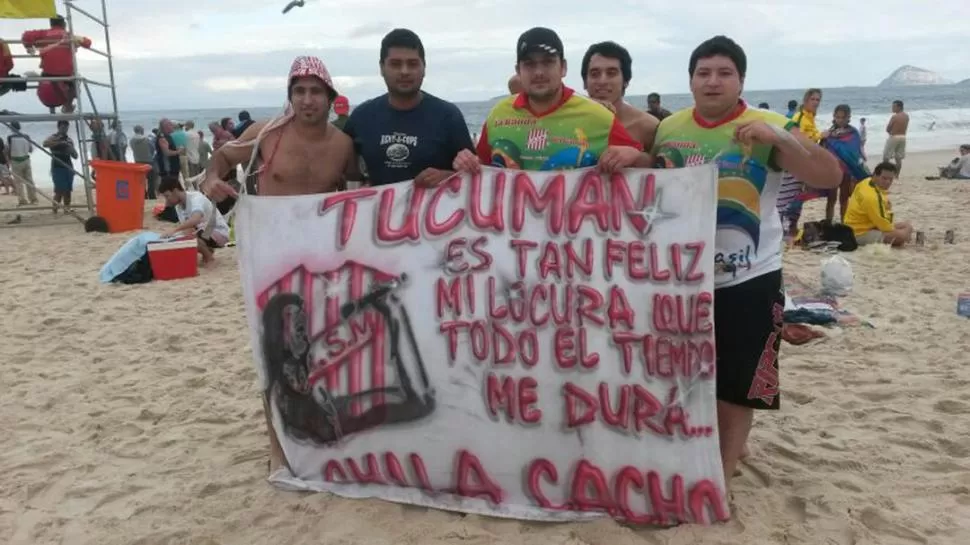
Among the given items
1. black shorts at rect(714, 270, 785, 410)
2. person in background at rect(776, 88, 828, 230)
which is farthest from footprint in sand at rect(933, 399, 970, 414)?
person in background at rect(776, 88, 828, 230)

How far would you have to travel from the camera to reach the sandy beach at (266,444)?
9.96 feet

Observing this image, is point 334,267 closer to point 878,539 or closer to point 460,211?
point 460,211

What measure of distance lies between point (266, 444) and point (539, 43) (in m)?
2.49

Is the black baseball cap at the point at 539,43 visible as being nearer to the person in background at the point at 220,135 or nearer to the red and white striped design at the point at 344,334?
the red and white striped design at the point at 344,334

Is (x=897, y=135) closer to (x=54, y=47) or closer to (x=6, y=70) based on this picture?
(x=54, y=47)

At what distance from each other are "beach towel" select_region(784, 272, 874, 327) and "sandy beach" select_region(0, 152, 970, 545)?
0.14 metres

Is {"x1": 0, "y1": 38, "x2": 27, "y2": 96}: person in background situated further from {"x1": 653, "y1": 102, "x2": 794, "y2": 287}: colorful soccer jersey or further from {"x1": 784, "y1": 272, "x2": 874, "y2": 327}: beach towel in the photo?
{"x1": 653, "y1": 102, "x2": 794, "y2": 287}: colorful soccer jersey

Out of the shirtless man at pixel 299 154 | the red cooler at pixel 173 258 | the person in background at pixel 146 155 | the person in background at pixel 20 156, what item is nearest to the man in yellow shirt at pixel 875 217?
the shirtless man at pixel 299 154

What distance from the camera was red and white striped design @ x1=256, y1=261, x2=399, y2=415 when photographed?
3090 mm

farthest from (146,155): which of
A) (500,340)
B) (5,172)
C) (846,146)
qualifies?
(500,340)

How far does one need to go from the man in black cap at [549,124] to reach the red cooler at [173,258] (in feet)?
19.7

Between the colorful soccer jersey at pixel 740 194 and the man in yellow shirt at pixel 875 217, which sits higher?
the colorful soccer jersey at pixel 740 194

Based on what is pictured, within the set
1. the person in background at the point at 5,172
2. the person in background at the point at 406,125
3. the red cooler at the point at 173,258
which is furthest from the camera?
the person in background at the point at 5,172

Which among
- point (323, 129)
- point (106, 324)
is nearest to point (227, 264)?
point (106, 324)
